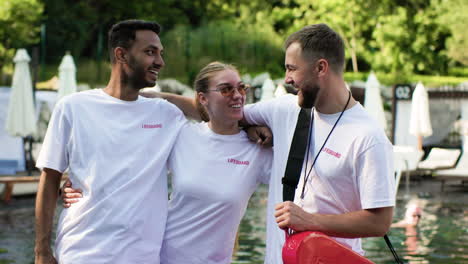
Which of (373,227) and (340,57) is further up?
(340,57)

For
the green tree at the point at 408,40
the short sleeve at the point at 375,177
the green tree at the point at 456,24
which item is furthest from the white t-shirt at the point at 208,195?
the green tree at the point at 408,40

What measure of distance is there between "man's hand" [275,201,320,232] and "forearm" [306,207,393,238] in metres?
0.02

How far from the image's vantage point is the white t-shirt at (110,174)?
3740 mm

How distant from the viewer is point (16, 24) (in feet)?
90.1

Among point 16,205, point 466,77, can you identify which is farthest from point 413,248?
point 466,77

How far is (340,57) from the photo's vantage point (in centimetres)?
353

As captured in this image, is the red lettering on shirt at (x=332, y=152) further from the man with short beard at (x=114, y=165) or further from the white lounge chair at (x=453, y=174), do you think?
the white lounge chair at (x=453, y=174)

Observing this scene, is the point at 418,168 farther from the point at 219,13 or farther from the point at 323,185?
the point at 219,13

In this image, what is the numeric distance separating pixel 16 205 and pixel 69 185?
9841 millimetres

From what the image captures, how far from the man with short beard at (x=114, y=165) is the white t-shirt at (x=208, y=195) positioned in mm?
77

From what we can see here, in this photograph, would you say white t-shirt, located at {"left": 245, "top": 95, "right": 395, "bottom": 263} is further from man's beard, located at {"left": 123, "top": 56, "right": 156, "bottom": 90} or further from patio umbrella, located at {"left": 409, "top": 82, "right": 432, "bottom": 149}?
patio umbrella, located at {"left": 409, "top": 82, "right": 432, "bottom": 149}

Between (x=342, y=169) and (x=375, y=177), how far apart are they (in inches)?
5.6

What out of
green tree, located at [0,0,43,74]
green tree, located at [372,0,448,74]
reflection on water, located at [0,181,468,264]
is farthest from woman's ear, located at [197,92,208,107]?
green tree, located at [372,0,448,74]

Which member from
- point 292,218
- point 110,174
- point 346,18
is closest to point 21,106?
point 110,174
